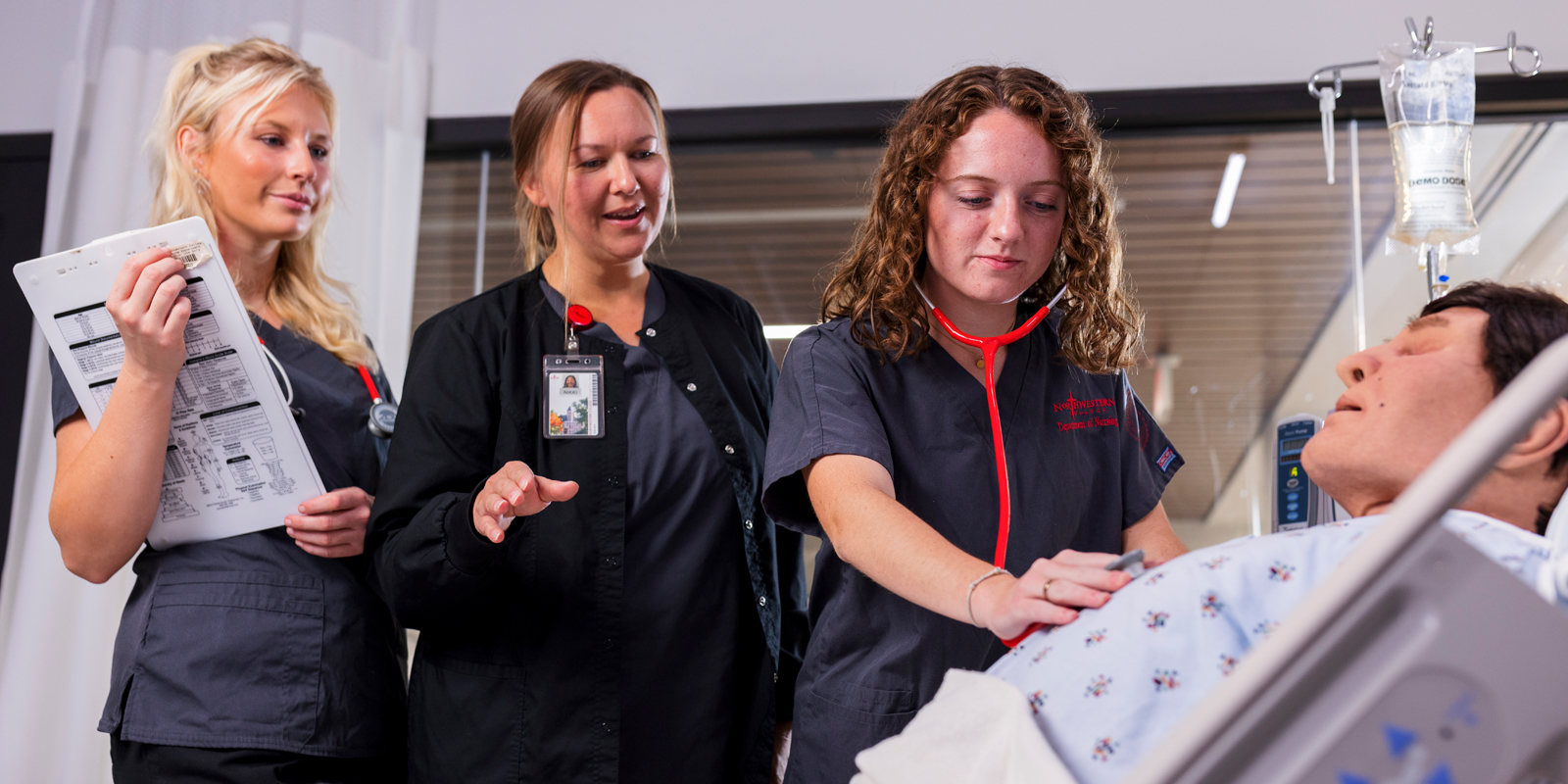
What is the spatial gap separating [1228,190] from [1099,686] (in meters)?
2.28

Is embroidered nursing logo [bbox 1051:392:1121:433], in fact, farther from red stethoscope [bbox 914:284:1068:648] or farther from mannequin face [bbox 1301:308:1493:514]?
mannequin face [bbox 1301:308:1493:514]

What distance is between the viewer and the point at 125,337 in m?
1.35

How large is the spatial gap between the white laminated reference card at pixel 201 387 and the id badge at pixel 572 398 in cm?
34

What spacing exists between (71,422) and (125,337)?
8.7 inches

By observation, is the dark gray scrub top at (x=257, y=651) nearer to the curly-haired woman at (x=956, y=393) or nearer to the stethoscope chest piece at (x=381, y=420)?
the stethoscope chest piece at (x=381, y=420)

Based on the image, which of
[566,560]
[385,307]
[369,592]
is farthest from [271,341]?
[385,307]

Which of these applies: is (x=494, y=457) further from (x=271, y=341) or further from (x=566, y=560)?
(x=271, y=341)

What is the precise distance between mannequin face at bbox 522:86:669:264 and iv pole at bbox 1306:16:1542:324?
1.29 metres

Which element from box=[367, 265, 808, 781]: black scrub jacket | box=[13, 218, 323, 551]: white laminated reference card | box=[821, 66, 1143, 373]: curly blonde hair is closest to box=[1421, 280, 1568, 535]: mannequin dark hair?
box=[821, 66, 1143, 373]: curly blonde hair

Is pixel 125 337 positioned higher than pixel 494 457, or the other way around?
pixel 125 337

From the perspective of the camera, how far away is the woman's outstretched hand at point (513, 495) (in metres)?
1.18

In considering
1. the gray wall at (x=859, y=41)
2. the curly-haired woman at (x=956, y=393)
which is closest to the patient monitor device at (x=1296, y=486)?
the curly-haired woman at (x=956, y=393)

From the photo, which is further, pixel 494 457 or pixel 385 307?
pixel 385 307

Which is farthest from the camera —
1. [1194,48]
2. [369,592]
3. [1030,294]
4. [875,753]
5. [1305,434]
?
[1194,48]
